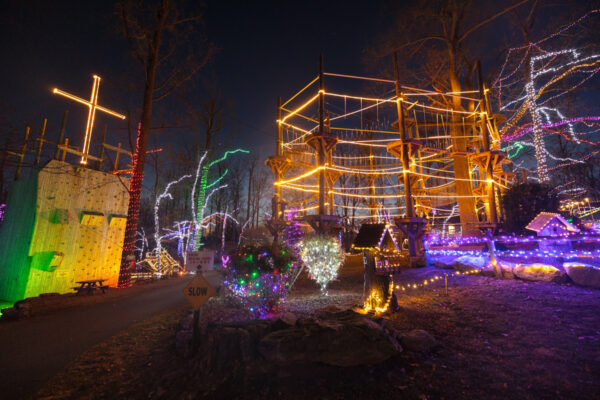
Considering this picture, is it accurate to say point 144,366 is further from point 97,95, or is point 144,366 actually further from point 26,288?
point 97,95

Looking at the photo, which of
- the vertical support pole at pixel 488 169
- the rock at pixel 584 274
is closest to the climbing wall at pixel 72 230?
the rock at pixel 584 274

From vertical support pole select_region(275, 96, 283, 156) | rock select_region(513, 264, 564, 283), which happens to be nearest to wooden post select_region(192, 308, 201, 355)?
rock select_region(513, 264, 564, 283)

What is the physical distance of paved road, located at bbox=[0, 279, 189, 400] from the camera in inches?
159

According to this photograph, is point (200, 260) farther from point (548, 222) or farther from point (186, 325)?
point (548, 222)

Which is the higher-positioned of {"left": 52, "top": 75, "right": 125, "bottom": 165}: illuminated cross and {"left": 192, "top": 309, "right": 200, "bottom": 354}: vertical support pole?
{"left": 52, "top": 75, "right": 125, "bottom": 165}: illuminated cross

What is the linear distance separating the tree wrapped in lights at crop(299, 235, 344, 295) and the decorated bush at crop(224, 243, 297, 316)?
170 centimetres

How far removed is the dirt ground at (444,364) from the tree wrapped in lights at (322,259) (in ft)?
10.6

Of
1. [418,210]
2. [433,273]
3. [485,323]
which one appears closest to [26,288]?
[485,323]

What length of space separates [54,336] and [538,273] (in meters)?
13.4

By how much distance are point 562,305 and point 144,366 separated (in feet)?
28.9

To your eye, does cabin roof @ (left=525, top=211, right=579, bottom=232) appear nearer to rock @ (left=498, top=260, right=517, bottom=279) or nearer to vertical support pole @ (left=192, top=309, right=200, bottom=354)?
rock @ (left=498, top=260, right=517, bottom=279)

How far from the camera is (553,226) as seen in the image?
29.2 feet

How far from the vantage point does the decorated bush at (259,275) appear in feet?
22.3

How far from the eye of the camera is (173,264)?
51.6ft
